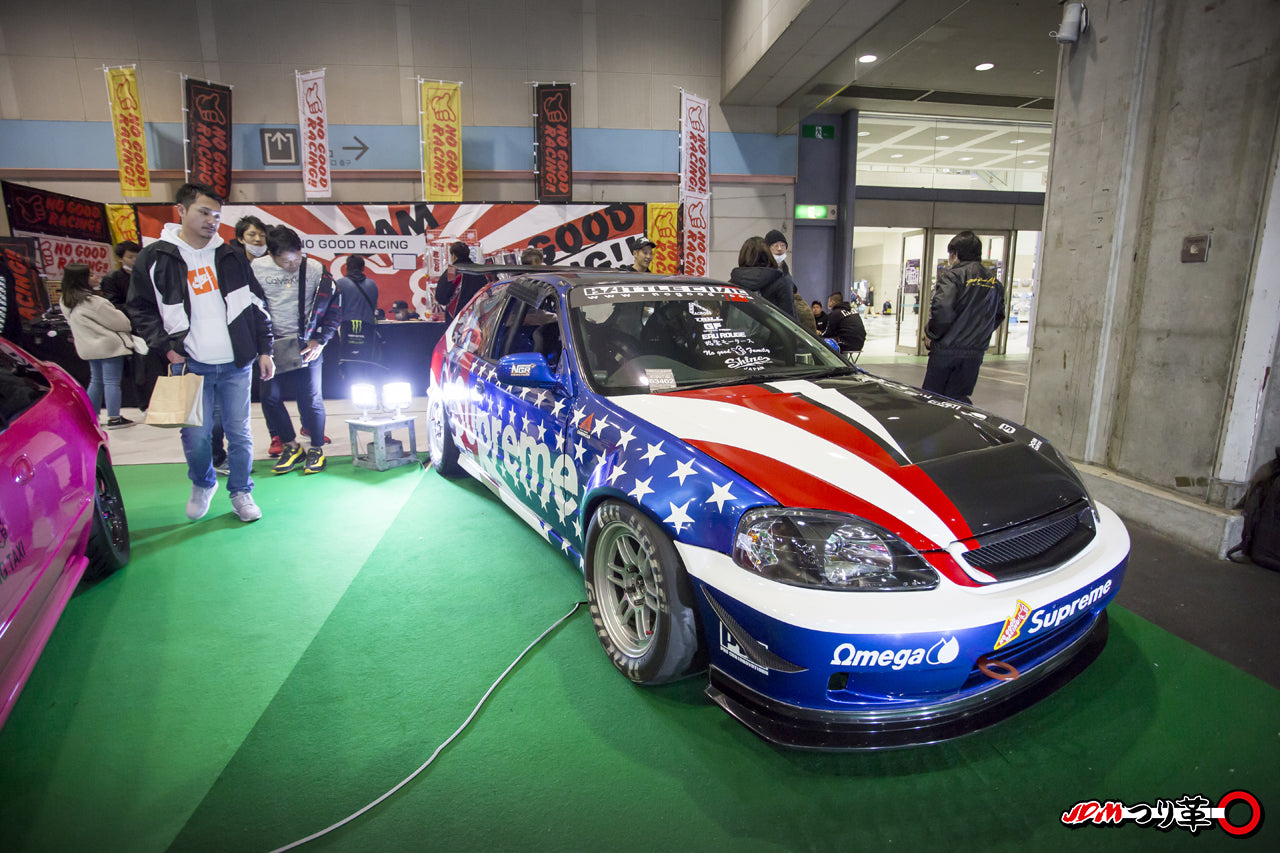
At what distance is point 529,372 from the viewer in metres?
2.36

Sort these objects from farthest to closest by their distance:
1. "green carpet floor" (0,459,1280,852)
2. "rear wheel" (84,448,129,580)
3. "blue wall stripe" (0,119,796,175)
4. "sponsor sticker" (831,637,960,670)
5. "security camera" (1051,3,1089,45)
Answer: "blue wall stripe" (0,119,796,175) → "security camera" (1051,3,1089,45) → "rear wheel" (84,448,129,580) → "green carpet floor" (0,459,1280,852) → "sponsor sticker" (831,637,960,670)

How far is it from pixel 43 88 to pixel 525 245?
24.0 ft

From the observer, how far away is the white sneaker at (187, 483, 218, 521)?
3.61m

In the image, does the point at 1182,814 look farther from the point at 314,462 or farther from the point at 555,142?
the point at 555,142

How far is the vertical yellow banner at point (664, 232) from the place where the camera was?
393 inches

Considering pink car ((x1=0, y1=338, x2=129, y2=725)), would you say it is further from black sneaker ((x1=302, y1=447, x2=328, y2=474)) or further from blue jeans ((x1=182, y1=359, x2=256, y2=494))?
black sneaker ((x1=302, y1=447, x2=328, y2=474))

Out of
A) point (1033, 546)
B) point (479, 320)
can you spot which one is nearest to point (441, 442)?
point (479, 320)

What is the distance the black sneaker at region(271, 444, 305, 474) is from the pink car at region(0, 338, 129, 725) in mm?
1660

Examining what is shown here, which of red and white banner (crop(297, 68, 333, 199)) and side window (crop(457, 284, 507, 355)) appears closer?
side window (crop(457, 284, 507, 355))

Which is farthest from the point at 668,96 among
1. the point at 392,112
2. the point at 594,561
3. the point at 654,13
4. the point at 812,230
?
the point at 594,561

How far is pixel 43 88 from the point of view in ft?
29.7

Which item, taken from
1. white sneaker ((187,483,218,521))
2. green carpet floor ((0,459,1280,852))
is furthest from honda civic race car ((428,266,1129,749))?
white sneaker ((187,483,218,521))

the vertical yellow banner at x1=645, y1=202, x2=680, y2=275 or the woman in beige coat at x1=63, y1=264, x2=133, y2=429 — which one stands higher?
the vertical yellow banner at x1=645, y1=202, x2=680, y2=275

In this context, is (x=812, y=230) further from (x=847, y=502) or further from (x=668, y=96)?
(x=847, y=502)
